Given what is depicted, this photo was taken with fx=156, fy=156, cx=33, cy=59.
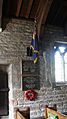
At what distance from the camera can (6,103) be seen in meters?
4.24

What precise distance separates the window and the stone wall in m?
0.31

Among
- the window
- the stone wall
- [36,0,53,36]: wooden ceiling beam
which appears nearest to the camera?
[36,0,53,36]: wooden ceiling beam

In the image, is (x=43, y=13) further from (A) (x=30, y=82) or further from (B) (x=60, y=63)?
(A) (x=30, y=82)

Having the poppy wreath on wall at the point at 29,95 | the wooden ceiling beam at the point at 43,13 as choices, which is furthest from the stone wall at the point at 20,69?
the wooden ceiling beam at the point at 43,13

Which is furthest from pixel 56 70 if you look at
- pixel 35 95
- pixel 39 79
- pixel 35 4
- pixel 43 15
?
pixel 35 4

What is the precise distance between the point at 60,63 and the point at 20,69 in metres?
1.31

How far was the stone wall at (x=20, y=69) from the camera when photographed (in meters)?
3.96

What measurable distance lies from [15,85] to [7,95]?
519 millimetres

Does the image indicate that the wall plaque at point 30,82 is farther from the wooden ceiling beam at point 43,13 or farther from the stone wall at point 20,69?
the wooden ceiling beam at point 43,13

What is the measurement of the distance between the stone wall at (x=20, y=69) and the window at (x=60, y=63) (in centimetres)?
31

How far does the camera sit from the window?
15.1ft

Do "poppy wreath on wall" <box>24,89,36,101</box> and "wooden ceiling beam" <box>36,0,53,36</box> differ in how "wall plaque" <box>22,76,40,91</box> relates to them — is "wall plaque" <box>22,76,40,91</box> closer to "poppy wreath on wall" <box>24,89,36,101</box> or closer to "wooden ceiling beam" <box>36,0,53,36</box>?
"poppy wreath on wall" <box>24,89,36,101</box>

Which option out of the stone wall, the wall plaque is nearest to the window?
the stone wall

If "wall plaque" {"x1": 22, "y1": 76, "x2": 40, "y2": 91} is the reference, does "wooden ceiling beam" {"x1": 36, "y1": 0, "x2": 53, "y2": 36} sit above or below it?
above
